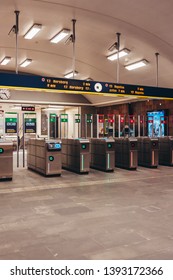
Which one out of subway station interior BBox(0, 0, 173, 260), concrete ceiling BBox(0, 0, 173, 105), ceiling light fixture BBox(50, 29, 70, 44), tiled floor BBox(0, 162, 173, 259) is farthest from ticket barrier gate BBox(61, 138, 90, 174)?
concrete ceiling BBox(0, 0, 173, 105)

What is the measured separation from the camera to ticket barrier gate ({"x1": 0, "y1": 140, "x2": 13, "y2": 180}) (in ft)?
23.4

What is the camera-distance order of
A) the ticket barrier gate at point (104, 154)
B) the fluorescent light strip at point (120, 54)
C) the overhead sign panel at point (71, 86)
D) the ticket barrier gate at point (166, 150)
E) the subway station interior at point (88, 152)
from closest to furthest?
the subway station interior at point (88, 152)
the overhead sign panel at point (71, 86)
the ticket barrier gate at point (104, 154)
the fluorescent light strip at point (120, 54)
the ticket barrier gate at point (166, 150)

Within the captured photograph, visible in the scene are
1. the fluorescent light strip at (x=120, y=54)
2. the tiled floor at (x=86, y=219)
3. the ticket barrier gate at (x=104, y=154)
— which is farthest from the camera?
the fluorescent light strip at (x=120, y=54)

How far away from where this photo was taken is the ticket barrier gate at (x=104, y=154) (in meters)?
8.70

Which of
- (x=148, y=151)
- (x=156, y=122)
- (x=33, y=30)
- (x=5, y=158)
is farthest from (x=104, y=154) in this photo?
(x=156, y=122)

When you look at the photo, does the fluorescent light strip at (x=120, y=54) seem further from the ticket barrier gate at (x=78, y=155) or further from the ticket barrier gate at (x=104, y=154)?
the ticket barrier gate at (x=78, y=155)

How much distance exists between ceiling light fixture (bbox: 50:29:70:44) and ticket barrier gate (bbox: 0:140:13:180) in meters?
3.48

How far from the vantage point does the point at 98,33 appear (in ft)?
27.0

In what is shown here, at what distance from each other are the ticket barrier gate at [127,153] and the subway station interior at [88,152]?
34 millimetres

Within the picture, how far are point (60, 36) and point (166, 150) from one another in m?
5.38

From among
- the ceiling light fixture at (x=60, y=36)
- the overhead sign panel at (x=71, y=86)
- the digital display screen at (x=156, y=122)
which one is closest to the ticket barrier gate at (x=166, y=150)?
the overhead sign panel at (x=71, y=86)

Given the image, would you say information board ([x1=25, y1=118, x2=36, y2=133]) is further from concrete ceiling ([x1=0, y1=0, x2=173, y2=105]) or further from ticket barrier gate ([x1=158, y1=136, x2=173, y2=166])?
ticket barrier gate ([x1=158, y1=136, x2=173, y2=166])

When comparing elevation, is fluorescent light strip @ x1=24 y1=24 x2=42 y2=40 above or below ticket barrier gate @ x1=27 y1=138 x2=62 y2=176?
above
